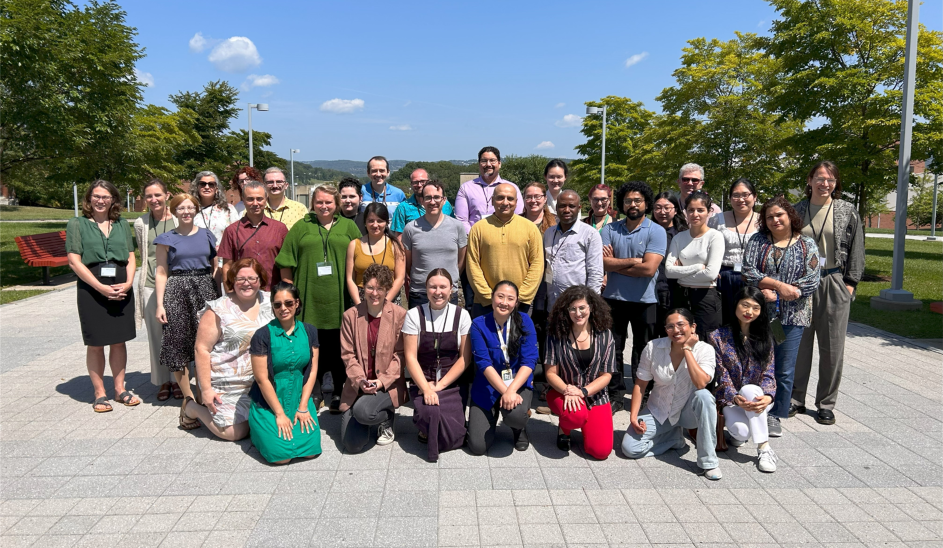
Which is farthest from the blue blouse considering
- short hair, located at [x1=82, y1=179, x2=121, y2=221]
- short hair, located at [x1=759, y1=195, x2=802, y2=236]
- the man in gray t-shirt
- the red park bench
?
the red park bench

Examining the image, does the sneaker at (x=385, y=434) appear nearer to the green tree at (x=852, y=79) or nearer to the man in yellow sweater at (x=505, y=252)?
the man in yellow sweater at (x=505, y=252)

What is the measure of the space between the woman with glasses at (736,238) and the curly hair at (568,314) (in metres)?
1.26

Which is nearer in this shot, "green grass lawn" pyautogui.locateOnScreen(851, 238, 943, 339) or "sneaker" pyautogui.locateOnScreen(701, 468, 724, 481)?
"sneaker" pyautogui.locateOnScreen(701, 468, 724, 481)

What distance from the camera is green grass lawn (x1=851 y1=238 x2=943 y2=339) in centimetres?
884

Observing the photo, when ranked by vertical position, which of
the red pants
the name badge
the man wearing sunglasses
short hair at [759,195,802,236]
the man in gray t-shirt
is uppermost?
the man wearing sunglasses

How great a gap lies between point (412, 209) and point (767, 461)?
13.8 feet

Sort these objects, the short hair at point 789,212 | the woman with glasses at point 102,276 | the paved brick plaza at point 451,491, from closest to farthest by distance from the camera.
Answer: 1. the paved brick plaza at point 451,491
2. the short hair at point 789,212
3. the woman with glasses at point 102,276

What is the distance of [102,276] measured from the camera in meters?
5.16

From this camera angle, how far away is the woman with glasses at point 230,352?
4.53 meters

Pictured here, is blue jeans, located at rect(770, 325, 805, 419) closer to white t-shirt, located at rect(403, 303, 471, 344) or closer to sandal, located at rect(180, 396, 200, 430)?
white t-shirt, located at rect(403, 303, 471, 344)

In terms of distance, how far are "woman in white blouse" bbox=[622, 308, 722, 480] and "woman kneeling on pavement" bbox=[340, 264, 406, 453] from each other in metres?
1.83

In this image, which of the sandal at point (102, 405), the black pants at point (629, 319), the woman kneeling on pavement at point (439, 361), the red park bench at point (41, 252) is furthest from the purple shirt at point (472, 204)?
the red park bench at point (41, 252)

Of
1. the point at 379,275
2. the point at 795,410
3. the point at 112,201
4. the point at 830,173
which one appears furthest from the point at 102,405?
the point at 830,173

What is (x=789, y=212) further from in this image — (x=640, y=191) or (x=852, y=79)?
(x=852, y=79)
